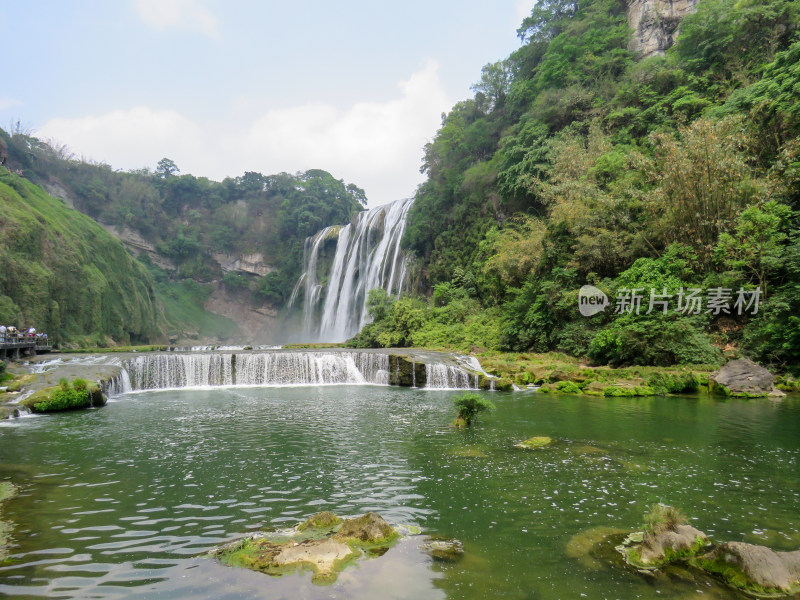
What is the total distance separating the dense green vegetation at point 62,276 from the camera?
25.4 metres

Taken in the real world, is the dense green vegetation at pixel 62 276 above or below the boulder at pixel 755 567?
above

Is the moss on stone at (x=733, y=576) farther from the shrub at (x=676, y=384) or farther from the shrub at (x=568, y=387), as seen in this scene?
the shrub at (x=676, y=384)

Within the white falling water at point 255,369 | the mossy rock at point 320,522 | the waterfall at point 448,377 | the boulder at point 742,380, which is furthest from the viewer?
the white falling water at point 255,369

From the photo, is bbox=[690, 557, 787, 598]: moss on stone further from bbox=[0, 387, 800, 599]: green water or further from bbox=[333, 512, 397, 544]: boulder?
bbox=[333, 512, 397, 544]: boulder

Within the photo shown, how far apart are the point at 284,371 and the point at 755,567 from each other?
17.2 m

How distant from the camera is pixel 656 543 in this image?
153 inches

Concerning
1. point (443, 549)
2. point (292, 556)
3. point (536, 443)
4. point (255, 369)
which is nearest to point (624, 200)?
point (536, 443)

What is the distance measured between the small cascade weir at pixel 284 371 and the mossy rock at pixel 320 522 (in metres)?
12.8

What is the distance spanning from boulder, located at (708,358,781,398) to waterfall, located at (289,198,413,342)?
23.0 metres

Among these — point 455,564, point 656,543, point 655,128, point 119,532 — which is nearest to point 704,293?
point 655,128

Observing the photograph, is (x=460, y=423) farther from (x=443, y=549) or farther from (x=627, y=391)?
(x=627, y=391)

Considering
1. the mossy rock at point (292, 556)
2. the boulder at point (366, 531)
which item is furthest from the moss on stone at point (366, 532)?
the mossy rock at point (292, 556)

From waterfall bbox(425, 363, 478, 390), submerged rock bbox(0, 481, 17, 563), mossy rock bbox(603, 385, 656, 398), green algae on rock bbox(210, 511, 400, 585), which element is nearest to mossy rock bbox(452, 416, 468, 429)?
green algae on rock bbox(210, 511, 400, 585)

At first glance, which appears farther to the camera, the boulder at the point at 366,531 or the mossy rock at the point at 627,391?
the mossy rock at the point at 627,391
